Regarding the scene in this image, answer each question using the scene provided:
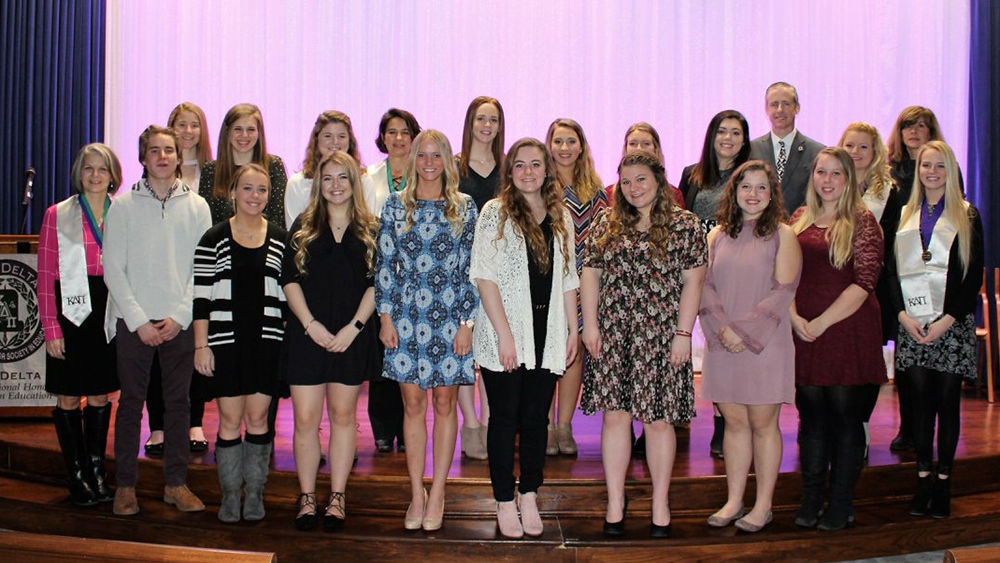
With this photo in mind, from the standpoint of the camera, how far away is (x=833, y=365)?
11.1ft

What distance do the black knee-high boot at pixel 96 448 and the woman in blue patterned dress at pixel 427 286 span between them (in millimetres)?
1239

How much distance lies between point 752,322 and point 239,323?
1.83 meters

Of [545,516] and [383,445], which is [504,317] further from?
[383,445]

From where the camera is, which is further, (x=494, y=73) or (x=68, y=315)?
(x=494, y=73)

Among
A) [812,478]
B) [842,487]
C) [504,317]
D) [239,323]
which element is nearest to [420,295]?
[504,317]

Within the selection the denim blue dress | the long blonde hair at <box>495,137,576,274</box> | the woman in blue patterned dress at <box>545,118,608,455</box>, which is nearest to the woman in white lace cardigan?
the long blonde hair at <box>495,137,576,274</box>

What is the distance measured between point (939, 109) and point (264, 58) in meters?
4.79

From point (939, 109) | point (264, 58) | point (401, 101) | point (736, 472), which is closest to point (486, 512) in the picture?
point (736, 472)

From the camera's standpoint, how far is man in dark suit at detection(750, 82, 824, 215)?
165 inches

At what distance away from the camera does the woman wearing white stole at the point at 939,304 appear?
11.8ft

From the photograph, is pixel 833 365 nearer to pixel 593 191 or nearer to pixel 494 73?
pixel 593 191

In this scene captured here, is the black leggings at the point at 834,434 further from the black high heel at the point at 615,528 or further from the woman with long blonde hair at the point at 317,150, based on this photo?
the woman with long blonde hair at the point at 317,150

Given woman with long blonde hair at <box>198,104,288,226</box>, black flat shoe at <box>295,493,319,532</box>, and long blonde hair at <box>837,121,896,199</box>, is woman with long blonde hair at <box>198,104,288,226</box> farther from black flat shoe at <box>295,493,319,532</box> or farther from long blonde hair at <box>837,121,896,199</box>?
long blonde hair at <box>837,121,896,199</box>

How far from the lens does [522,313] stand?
3.23m
